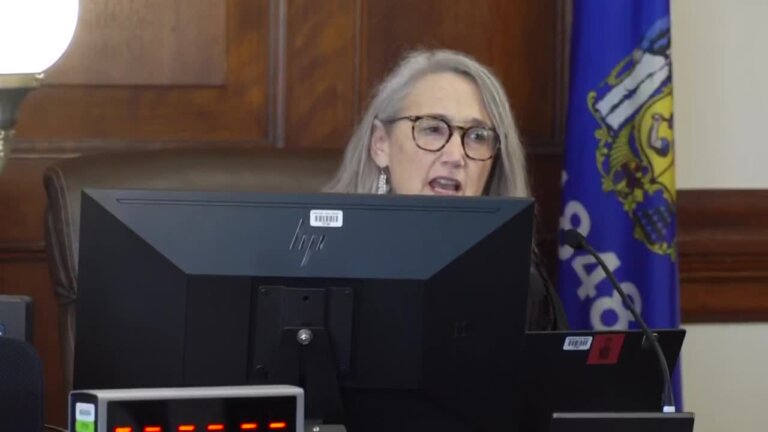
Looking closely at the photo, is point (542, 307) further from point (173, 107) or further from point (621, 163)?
point (173, 107)

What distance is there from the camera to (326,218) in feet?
5.40

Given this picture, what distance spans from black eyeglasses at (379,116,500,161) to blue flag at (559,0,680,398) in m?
0.56

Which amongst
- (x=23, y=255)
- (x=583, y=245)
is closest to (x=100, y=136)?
(x=23, y=255)

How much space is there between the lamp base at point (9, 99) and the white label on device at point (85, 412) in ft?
1.81

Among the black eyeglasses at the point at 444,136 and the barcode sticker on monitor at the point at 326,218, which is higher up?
the black eyeglasses at the point at 444,136

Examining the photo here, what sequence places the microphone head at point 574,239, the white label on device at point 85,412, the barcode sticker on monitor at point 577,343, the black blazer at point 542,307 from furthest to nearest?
the black blazer at point 542,307 < the microphone head at point 574,239 < the barcode sticker on monitor at point 577,343 < the white label on device at point 85,412

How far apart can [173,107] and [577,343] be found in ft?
5.31

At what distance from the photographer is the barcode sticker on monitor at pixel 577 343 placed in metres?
1.74

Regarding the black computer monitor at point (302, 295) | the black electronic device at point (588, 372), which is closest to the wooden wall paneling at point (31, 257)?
the black computer monitor at point (302, 295)

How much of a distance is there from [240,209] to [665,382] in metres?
0.58

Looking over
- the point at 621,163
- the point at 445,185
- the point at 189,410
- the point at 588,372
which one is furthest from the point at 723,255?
the point at 189,410

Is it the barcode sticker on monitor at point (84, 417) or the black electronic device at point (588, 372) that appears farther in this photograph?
the black electronic device at point (588, 372)

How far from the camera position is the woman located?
252cm

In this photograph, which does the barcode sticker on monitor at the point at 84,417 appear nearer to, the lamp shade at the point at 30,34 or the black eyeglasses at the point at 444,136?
the lamp shade at the point at 30,34
